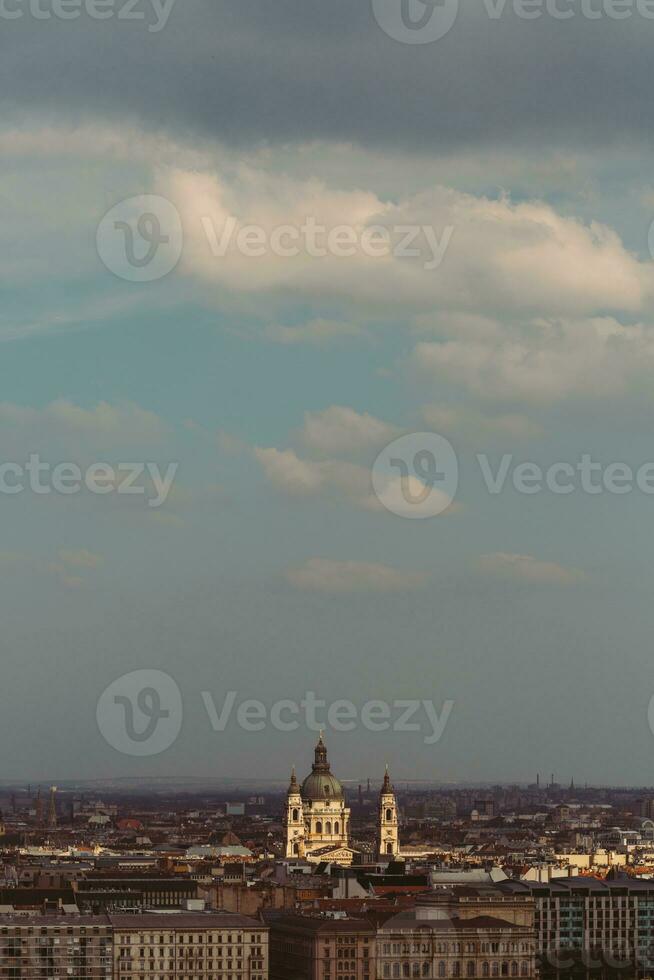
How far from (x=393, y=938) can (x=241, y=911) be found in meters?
19.3

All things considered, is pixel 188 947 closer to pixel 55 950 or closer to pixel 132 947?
pixel 132 947

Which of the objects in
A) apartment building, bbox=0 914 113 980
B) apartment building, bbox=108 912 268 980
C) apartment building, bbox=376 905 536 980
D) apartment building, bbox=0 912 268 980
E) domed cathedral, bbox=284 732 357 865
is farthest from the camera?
domed cathedral, bbox=284 732 357 865

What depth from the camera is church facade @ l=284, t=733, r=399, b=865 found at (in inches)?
6594

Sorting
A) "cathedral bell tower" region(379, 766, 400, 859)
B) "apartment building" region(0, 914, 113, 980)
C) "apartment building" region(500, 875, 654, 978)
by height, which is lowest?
"apartment building" region(0, 914, 113, 980)

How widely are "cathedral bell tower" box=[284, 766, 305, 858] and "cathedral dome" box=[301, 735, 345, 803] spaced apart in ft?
4.72

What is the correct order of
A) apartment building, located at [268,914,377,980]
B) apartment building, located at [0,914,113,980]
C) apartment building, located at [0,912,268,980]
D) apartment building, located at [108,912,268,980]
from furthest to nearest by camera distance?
apartment building, located at [268,914,377,980], apartment building, located at [108,912,268,980], apartment building, located at [0,912,268,980], apartment building, located at [0,914,113,980]

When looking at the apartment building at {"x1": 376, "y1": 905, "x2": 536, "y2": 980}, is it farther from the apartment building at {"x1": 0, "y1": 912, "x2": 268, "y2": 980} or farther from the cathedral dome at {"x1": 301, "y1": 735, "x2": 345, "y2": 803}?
the cathedral dome at {"x1": 301, "y1": 735, "x2": 345, "y2": 803}

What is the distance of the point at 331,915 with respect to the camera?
96.9 meters

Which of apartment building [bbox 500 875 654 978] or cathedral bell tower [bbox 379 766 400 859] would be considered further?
cathedral bell tower [bbox 379 766 400 859]

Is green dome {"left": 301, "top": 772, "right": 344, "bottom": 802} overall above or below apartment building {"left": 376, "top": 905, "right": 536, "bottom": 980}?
above

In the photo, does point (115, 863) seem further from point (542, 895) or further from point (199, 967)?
point (199, 967)

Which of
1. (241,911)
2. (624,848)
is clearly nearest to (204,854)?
(624,848)

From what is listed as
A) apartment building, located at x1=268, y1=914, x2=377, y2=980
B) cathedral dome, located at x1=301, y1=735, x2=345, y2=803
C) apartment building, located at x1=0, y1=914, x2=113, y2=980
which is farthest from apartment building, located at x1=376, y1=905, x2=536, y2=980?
cathedral dome, located at x1=301, y1=735, x2=345, y2=803

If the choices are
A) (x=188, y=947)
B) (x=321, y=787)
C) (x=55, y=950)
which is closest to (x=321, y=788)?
(x=321, y=787)
